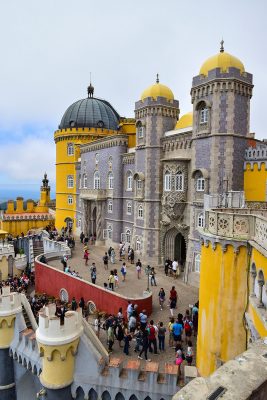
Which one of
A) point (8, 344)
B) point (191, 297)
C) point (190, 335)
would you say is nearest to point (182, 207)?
point (191, 297)

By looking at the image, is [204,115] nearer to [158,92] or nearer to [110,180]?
[158,92]

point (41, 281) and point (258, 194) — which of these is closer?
point (258, 194)

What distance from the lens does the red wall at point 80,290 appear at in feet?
55.5

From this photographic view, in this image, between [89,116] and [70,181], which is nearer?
[89,116]

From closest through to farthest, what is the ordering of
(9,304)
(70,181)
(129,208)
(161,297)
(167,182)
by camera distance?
(9,304)
(161,297)
(167,182)
(129,208)
(70,181)

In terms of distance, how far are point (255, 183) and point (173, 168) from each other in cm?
628

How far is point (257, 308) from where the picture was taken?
809 cm

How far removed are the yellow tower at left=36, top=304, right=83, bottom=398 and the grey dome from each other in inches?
1276

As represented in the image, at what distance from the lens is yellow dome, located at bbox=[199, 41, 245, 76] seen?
19.7 meters

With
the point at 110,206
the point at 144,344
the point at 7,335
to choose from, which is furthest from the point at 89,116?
the point at 144,344

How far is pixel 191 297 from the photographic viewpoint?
19109 mm

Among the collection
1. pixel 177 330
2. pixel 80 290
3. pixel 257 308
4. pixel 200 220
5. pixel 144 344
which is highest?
pixel 200 220

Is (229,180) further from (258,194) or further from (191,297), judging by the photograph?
(191,297)

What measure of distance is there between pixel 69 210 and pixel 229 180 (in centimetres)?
Result: 2657
